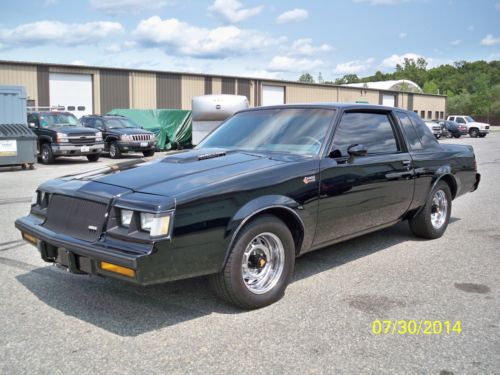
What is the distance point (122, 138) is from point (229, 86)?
21123mm

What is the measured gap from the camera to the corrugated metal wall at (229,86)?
1550 inches

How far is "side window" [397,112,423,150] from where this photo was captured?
5770 mm

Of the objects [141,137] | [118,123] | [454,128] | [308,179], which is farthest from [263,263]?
[454,128]

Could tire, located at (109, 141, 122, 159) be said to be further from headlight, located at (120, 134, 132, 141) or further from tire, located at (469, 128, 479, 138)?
tire, located at (469, 128, 479, 138)

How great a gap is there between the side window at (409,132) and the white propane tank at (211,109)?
55.9ft

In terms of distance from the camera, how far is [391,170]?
5.28 metres

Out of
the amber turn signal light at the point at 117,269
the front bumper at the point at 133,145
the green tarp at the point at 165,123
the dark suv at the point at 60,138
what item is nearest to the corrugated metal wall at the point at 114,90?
the green tarp at the point at 165,123

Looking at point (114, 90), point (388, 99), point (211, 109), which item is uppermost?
point (388, 99)

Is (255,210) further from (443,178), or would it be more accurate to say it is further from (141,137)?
(141,137)

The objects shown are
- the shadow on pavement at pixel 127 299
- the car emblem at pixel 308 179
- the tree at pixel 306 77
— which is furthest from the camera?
the tree at pixel 306 77

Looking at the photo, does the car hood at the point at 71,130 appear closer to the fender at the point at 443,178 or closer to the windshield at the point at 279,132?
the windshield at the point at 279,132

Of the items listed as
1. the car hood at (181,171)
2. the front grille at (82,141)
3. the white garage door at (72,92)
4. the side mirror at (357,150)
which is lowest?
the front grille at (82,141)

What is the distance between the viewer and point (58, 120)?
60.7 ft

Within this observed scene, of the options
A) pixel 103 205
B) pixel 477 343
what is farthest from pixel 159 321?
pixel 477 343
